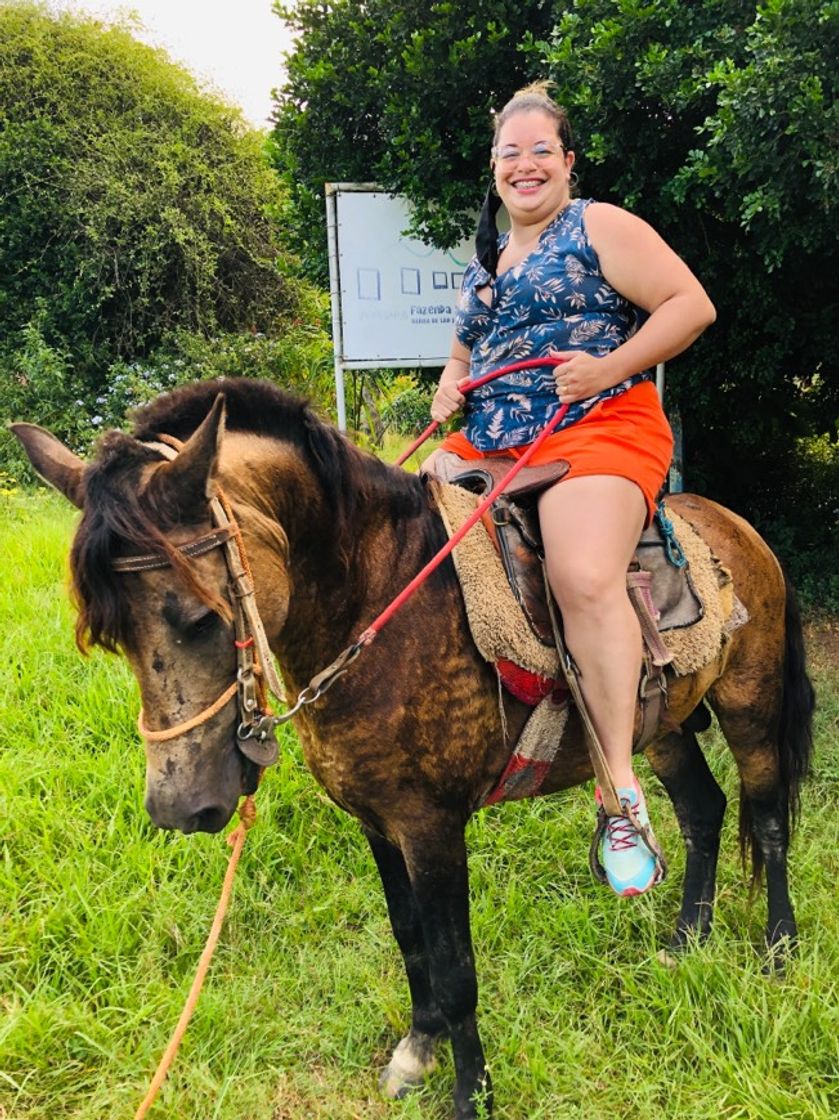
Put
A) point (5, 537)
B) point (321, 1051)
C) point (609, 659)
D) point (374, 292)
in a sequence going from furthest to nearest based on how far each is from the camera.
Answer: point (5, 537) < point (374, 292) < point (321, 1051) < point (609, 659)

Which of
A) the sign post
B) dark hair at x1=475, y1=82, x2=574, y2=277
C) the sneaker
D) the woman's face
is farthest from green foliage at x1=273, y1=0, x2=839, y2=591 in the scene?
the sneaker

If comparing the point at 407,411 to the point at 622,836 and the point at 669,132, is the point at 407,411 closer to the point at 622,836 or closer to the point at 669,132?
the point at 669,132

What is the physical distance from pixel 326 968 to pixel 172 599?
1924 millimetres

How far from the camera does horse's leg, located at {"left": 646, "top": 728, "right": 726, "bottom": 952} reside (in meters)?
3.03

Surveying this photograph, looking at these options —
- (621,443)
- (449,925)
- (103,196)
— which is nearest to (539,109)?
(621,443)

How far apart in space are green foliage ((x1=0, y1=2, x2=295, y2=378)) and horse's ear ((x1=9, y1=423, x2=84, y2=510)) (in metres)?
9.58

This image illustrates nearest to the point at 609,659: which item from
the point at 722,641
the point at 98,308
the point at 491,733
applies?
the point at 491,733

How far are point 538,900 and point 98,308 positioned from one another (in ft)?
33.1

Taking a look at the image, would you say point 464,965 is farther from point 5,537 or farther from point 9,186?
point 9,186

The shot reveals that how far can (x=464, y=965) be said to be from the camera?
2.10 m

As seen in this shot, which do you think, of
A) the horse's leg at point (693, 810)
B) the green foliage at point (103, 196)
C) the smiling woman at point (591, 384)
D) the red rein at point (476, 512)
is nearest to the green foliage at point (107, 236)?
the green foliage at point (103, 196)

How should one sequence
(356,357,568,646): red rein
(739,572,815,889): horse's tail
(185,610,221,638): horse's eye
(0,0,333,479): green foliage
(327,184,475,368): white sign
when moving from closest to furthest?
(185,610,221,638): horse's eye
(356,357,568,646): red rein
(739,572,815,889): horse's tail
(327,184,475,368): white sign
(0,0,333,479): green foliage

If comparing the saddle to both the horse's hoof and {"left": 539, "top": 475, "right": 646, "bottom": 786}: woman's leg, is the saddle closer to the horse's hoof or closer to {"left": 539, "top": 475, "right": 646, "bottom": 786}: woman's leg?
{"left": 539, "top": 475, "right": 646, "bottom": 786}: woman's leg

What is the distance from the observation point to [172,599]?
58.6 inches
